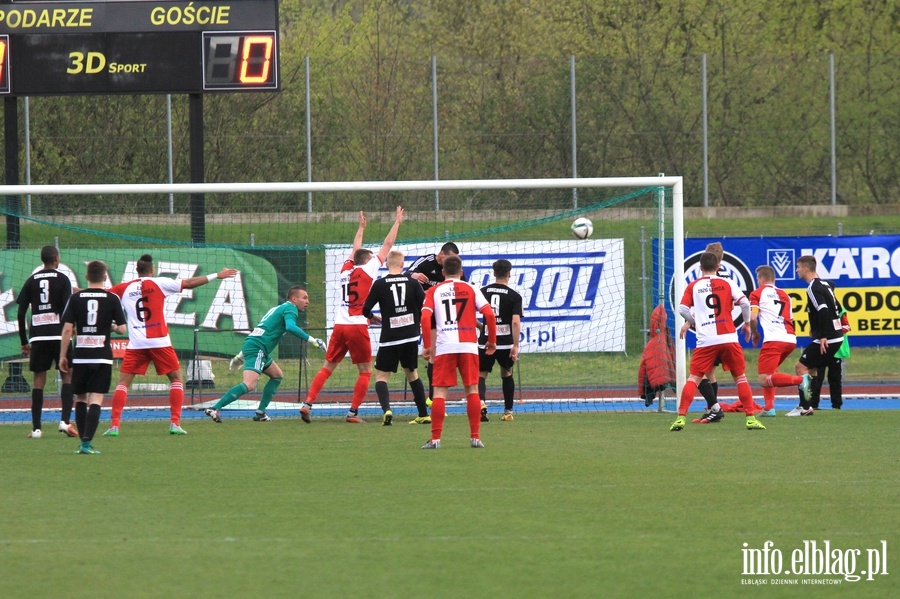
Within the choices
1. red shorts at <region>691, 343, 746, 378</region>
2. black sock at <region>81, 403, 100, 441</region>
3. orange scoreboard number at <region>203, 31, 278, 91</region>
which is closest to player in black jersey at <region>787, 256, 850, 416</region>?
red shorts at <region>691, 343, 746, 378</region>

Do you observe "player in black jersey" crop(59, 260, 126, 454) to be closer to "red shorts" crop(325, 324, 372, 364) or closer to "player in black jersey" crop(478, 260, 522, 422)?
"red shorts" crop(325, 324, 372, 364)

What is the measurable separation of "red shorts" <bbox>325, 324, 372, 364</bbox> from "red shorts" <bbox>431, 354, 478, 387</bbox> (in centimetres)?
304

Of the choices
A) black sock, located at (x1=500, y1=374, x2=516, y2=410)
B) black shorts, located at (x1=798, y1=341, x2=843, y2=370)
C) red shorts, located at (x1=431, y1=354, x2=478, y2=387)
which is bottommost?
black sock, located at (x1=500, y1=374, x2=516, y2=410)

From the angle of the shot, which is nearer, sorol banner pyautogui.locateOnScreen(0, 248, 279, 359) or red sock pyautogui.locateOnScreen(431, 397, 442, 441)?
red sock pyautogui.locateOnScreen(431, 397, 442, 441)

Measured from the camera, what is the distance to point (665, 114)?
29625 mm

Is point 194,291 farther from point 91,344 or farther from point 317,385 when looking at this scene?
point 91,344

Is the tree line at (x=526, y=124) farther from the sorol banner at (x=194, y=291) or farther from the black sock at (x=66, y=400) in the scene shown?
the black sock at (x=66, y=400)

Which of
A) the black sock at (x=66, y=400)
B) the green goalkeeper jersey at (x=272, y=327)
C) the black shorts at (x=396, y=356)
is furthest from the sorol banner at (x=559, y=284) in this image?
the black sock at (x=66, y=400)

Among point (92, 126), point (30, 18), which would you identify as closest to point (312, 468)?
point (30, 18)

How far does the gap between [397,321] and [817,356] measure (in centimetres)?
552

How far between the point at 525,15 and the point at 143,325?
25346mm

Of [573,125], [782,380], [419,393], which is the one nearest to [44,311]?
[419,393]

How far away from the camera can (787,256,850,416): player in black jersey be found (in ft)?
49.6

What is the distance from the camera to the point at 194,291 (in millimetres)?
19188
